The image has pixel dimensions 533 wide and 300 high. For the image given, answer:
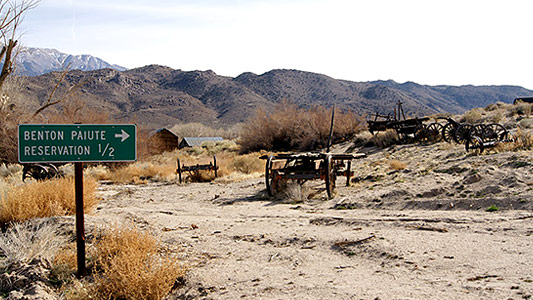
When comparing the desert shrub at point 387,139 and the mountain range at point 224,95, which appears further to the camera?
the mountain range at point 224,95

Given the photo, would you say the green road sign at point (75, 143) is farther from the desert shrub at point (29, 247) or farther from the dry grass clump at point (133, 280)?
the desert shrub at point (29, 247)

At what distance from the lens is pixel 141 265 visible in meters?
5.46

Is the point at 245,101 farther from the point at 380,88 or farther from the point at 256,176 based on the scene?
the point at 256,176

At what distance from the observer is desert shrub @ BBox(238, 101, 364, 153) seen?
3728cm

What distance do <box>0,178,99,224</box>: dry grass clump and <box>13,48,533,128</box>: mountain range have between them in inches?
2866

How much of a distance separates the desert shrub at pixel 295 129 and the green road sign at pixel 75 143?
102ft

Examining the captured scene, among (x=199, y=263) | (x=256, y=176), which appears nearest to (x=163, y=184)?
(x=256, y=176)

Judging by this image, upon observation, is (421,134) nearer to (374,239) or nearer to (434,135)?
(434,135)

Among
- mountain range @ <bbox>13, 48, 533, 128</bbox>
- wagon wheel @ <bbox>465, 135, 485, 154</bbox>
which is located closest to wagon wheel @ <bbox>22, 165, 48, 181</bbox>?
wagon wheel @ <bbox>465, 135, 485, 154</bbox>

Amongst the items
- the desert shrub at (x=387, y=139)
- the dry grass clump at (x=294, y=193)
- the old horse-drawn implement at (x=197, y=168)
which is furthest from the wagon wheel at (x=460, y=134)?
the old horse-drawn implement at (x=197, y=168)

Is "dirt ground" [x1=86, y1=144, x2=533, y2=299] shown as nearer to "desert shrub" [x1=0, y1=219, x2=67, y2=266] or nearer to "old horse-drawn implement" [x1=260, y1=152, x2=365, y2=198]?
"old horse-drawn implement" [x1=260, y1=152, x2=365, y2=198]

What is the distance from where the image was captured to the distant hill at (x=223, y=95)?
296ft

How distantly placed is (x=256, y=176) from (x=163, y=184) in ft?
14.2

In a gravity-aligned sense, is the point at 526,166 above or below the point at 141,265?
above
